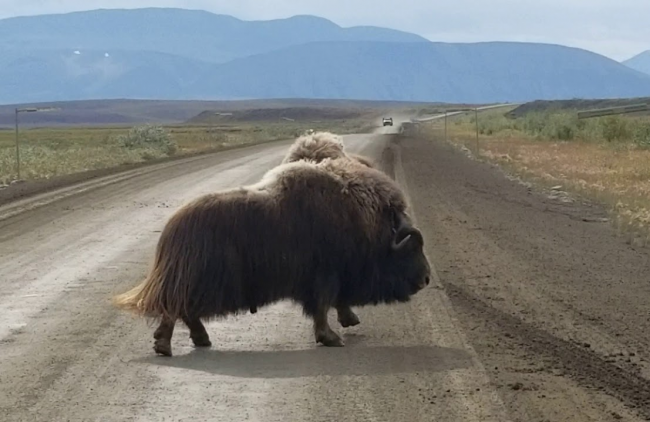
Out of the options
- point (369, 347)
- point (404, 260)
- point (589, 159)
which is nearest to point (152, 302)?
point (369, 347)

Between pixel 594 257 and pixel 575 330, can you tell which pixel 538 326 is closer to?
pixel 575 330

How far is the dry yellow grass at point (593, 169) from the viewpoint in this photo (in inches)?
794

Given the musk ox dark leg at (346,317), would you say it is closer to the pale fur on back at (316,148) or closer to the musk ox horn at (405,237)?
the musk ox horn at (405,237)

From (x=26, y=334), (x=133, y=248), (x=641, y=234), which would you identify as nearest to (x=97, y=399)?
(x=26, y=334)

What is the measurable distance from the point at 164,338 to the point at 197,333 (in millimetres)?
353

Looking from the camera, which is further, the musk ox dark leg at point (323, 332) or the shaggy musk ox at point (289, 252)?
Result: the musk ox dark leg at point (323, 332)

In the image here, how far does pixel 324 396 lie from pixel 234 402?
0.60m

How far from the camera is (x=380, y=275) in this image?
971cm

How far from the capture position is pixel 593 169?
32844 millimetres

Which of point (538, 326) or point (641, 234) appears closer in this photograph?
point (538, 326)

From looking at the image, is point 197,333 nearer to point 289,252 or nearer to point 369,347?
point 289,252

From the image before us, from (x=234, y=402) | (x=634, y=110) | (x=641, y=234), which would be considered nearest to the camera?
(x=234, y=402)

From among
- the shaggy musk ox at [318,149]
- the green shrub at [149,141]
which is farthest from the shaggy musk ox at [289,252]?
the green shrub at [149,141]

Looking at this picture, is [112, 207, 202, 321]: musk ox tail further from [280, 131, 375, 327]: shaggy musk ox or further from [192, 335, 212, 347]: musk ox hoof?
[280, 131, 375, 327]: shaggy musk ox
